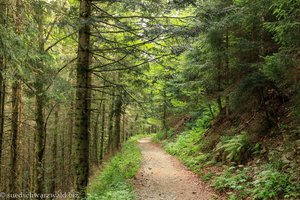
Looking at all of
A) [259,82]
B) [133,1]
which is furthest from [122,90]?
[259,82]

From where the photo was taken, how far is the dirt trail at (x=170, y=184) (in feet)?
24.7

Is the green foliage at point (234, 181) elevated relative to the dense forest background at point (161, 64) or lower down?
lower down

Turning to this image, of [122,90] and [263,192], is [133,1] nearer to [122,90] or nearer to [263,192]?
[122,90]

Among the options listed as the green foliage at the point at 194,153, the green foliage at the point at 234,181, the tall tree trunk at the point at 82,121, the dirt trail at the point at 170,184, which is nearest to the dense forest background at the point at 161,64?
the tall tree trunk at the point at 82,121

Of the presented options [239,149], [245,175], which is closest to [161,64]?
[245,175]

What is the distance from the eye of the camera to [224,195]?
22.5 feet

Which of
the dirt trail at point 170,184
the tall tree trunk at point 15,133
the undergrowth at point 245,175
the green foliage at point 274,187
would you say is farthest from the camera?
the tall tree trunk at point 15,133

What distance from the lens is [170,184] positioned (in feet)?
29.4

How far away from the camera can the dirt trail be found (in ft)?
24.7

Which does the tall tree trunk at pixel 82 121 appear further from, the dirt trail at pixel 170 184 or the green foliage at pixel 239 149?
the green foliage at pixel 239 149

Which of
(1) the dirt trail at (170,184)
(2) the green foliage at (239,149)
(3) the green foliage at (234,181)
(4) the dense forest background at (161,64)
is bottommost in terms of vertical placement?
(1) the dirt trail at (170,184)

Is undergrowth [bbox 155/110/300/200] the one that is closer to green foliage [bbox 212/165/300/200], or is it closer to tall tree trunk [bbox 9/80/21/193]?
green foliage [bbox 212/165/300/200]

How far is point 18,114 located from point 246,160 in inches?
307

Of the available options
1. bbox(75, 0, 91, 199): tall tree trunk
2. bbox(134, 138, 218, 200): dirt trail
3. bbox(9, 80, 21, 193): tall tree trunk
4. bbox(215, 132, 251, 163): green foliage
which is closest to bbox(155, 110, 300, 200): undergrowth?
bbox(215, 132, 251, 163): green foliage
